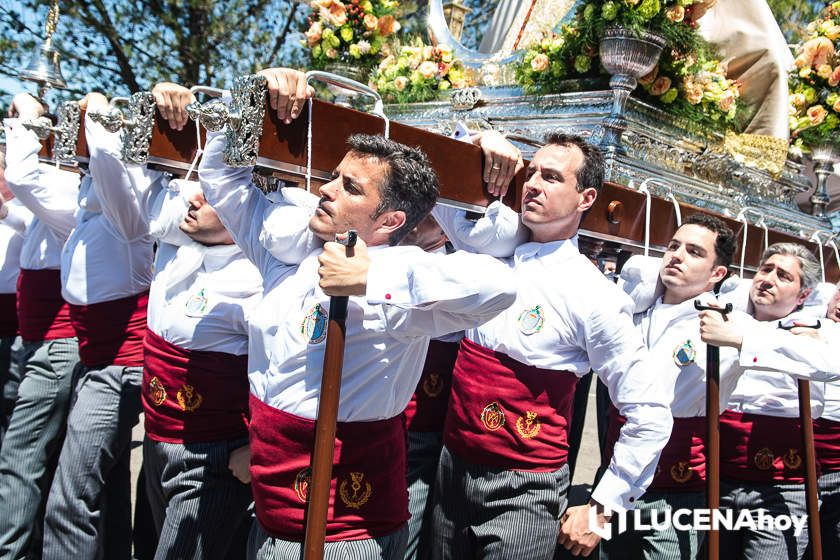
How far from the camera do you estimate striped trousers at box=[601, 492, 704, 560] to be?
3.04 m

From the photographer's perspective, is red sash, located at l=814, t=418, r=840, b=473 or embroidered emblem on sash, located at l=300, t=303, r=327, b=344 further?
red sash, located at l=814, t=418, r=840, b=473

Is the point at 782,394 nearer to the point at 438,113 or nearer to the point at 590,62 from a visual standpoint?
the point at 590,62

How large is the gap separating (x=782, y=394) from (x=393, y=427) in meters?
2.06

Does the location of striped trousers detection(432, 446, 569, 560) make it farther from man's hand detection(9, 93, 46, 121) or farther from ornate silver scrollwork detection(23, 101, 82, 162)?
man's hand detection(9, 93, 46, 121)

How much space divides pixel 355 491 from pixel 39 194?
2463 mm

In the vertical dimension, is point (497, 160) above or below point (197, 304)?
above

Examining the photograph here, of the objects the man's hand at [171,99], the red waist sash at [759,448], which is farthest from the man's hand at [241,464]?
the red waist sash at [759,448]

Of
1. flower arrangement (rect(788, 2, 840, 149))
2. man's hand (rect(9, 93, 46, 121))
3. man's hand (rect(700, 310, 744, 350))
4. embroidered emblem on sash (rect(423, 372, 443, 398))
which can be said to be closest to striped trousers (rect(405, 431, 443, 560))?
embroidered emblem on sash (rect(423, 372, 443, 398))

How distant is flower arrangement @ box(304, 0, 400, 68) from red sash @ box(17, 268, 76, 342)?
1806mm

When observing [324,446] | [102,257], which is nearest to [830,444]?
[324,446]

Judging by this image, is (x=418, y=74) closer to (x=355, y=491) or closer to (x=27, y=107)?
(x=27, y=107)

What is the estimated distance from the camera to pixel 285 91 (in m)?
1.98

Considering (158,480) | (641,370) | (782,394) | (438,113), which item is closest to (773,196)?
(782,394)

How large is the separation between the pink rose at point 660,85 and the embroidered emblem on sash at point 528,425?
169cm
